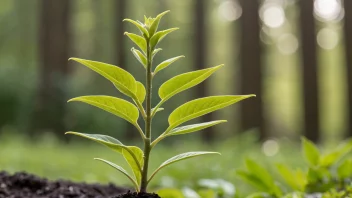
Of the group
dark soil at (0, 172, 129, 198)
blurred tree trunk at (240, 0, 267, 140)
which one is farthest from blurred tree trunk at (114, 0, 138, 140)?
dark soil at (0, 172, 129, 198)

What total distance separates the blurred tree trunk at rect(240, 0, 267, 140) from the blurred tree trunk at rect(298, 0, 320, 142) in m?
0.61

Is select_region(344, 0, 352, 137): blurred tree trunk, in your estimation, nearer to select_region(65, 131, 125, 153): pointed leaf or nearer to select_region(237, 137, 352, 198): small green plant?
select_region(237, 137, 352, 198): small green plant

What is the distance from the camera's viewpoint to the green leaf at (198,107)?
96cm

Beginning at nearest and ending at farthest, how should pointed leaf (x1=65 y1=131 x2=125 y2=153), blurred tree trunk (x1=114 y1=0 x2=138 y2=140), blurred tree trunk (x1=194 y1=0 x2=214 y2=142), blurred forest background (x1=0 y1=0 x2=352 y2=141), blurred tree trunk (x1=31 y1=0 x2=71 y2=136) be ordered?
pointed leaf (x1=65 y1=131 x2=125 y2=153) → blurred forest background (x1=0 y1=0 x2=352 y2=141) → blurred tree trunk (x1=31 y1=0 x2=71 y2=136) → blurred tree trunk (x1=194 y1=0 x2=214 y2=142) → blurred tree trunk (x1=114 y1=0 x2=138 y2=140)

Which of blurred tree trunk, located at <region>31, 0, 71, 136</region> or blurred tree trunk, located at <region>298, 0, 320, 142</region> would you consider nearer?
blurred tree trunk, located at <region>298, 0, 320, 142</region>

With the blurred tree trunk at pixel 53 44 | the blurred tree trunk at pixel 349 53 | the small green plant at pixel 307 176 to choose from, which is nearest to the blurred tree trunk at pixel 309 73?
the blurred tree trunk at pixel 349 53

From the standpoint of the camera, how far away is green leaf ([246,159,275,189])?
1.40 metres

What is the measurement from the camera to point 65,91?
761 cm

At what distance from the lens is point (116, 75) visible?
95cm

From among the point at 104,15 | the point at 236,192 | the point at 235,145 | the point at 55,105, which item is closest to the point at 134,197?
the point at 236,192

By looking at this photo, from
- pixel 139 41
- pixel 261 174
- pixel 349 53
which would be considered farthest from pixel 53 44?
pixel 139 41

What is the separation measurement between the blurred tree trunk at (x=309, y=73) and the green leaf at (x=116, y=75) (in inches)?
268

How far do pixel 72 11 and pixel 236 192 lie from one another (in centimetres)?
691

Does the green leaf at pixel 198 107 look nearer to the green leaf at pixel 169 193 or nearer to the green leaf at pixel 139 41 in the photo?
the green leaf at pixel 139 41
